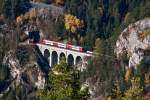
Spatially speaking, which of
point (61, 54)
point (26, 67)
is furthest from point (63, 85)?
point (61, 54)

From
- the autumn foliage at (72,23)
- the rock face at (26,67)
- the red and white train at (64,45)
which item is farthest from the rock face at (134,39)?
the rock face at (26,67)

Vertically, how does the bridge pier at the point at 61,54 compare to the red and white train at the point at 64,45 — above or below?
below

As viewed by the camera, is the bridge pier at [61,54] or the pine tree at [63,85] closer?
the pine tree at [63,85]

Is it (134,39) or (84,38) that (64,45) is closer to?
(84,38)

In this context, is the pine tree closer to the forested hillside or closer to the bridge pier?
the forested hillside

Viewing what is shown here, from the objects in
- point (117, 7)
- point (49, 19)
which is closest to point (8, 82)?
point (49, 19)

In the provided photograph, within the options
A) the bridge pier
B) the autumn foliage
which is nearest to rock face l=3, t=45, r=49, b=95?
the bridge pier

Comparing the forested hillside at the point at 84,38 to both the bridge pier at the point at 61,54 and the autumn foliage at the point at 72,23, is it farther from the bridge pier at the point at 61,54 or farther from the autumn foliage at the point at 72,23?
the bridge pier at the point at 61,54
